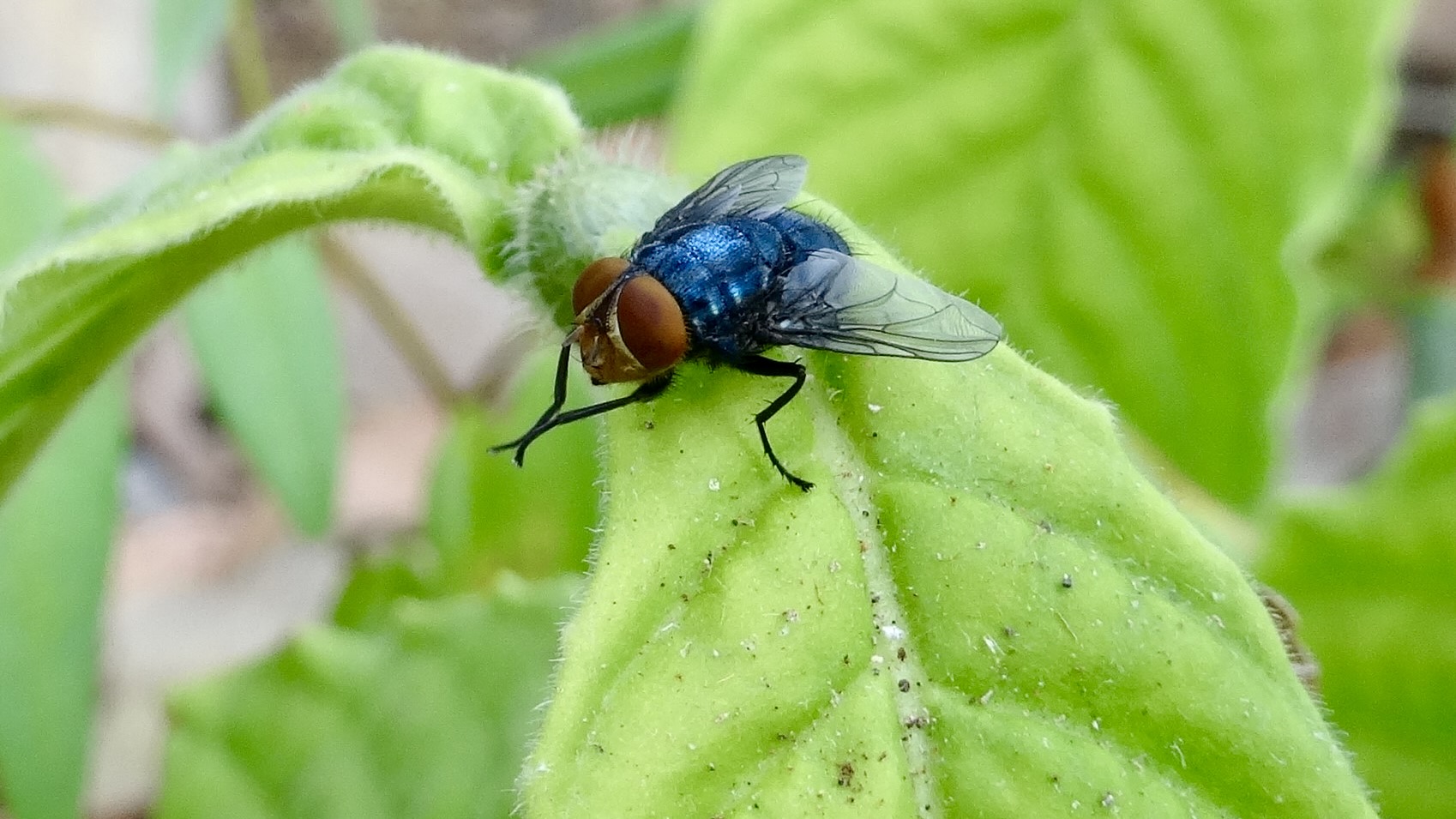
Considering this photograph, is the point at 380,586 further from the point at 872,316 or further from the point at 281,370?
the point at 872,316

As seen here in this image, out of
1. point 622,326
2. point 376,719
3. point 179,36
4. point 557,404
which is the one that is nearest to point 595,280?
point 622,326

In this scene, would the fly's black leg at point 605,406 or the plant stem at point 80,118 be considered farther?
the plant stem at point 80,118

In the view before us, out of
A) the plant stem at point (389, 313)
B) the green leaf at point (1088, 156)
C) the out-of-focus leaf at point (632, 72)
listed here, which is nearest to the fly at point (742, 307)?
the green leaf at point (1088, 156)

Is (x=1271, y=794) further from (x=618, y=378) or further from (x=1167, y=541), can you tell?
(x=618, y=378)

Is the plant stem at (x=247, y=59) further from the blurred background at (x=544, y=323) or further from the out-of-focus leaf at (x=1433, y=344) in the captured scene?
the out-of-focus leaf at (x=1433, y=344)

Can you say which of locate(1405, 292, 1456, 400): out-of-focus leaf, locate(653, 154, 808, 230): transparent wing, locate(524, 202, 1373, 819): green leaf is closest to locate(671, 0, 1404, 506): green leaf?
locate(653, 154, 808, 230): transparent wing

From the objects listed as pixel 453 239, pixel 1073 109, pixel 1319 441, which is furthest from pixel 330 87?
pixel 1319 441

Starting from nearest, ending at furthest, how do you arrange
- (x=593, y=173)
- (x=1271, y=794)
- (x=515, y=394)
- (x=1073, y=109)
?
(x=1271, y=794) < (x=593, y=173) < (x=1073, y=109) < (x=515, y=394)
